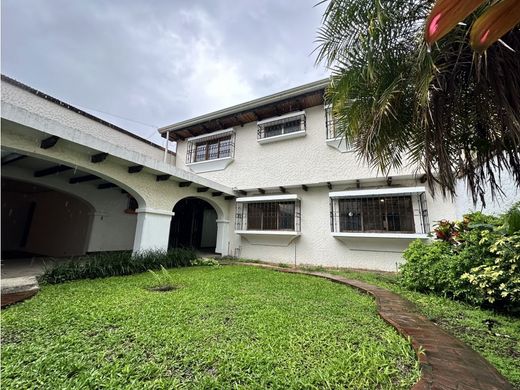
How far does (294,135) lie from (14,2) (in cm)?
834

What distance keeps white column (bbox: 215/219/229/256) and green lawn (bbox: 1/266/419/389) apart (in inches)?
244

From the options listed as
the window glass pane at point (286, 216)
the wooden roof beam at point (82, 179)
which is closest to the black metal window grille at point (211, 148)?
the window glass pane at point (286, 216)

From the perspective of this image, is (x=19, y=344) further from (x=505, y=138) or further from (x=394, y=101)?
(x=505, y=138)

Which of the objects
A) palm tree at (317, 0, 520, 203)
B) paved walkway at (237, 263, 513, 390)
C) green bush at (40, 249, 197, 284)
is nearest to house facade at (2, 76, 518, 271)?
green bush at (40, 249, 197, 284)

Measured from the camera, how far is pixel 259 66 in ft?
24.7

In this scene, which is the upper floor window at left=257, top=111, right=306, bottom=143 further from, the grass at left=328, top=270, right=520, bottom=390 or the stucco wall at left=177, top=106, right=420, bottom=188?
the grass at left=328, top=270, right=520, bottom=390

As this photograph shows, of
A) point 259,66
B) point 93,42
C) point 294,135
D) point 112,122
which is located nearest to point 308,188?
point 294,135

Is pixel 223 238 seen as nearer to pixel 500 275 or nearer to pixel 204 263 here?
pixel 204 263

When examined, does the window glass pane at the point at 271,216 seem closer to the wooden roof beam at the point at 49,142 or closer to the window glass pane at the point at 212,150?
the window glass pane at the point at 212,150

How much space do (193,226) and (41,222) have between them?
7650 millimetres

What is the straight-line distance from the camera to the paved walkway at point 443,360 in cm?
188

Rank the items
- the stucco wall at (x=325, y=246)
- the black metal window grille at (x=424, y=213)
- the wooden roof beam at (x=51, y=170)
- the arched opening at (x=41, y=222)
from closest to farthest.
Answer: the black metal window grille at (x=424, y=213) < the wooden roof beam at (x=51, y=170) < the stucco wall at (x=325, y=246) < the arched opening at (x=41, y=222)

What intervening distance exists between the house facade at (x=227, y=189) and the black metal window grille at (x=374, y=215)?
36 millimetres

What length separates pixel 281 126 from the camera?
10.6 m
